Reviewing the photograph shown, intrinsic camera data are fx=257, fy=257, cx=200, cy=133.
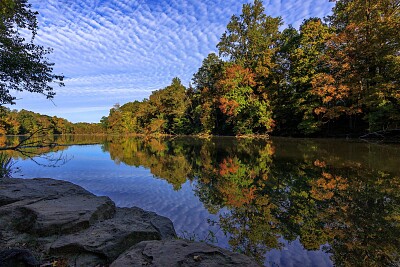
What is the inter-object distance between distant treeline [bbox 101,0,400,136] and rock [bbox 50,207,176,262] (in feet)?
68.0

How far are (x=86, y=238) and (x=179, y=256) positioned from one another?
1.44 metres

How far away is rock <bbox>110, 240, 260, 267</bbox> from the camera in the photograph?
2.47m

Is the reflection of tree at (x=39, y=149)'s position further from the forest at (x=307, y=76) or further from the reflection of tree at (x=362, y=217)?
the reflection of tree at (x=362, y=217)

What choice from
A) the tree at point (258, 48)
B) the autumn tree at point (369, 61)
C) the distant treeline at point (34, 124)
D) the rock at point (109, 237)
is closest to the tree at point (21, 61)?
the rock at point (109, 237)

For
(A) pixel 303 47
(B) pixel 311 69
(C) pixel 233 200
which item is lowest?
(C) pixel 233 200

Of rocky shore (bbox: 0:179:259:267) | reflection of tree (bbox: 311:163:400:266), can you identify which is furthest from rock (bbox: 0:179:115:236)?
reflection of tree (bbox: 311:163:400:266)

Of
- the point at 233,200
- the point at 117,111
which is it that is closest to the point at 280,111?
the point at 233,200

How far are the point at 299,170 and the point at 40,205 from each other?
8.11m

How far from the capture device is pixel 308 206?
5559 mm

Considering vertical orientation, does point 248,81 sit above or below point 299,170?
above

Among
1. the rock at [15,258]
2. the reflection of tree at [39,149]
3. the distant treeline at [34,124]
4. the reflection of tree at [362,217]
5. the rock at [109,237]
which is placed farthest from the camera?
the distant treeline at [34,124]

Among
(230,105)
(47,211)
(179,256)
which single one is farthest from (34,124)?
(179,256)

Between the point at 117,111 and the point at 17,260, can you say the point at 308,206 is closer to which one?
the point at 17,260

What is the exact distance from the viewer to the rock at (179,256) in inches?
97.3
